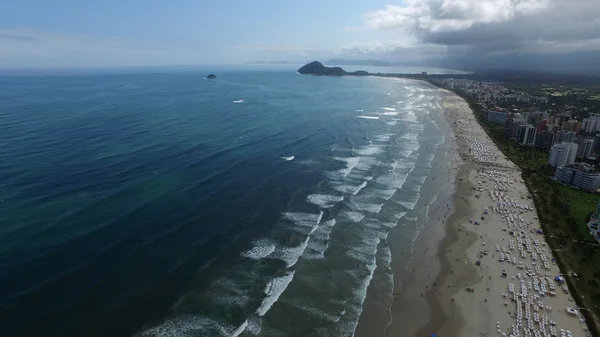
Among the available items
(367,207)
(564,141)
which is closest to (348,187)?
(367,207)

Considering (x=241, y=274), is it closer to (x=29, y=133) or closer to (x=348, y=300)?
(x=348, y=300)

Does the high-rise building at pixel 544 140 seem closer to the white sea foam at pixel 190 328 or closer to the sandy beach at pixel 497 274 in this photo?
the sandy beach at pixel 497 274

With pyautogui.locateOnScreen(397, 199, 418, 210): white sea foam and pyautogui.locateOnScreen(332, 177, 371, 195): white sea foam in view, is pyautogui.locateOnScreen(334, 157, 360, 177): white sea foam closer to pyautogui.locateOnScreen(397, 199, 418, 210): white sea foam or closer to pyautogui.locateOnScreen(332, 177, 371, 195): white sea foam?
pyautogui.locateOnScreen(332, 177, 371, 195): white sea foam

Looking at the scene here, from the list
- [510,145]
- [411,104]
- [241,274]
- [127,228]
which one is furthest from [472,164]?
[411,104]

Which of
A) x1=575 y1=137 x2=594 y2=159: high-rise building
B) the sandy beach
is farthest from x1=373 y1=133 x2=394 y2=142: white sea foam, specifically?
x1=575 y1=137 x2=594 y2=159: high-rise building

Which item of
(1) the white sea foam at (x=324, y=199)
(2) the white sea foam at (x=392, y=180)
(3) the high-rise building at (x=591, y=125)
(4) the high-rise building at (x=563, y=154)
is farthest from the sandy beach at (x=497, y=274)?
(3) the high-rise building at (x=591, y=125)
